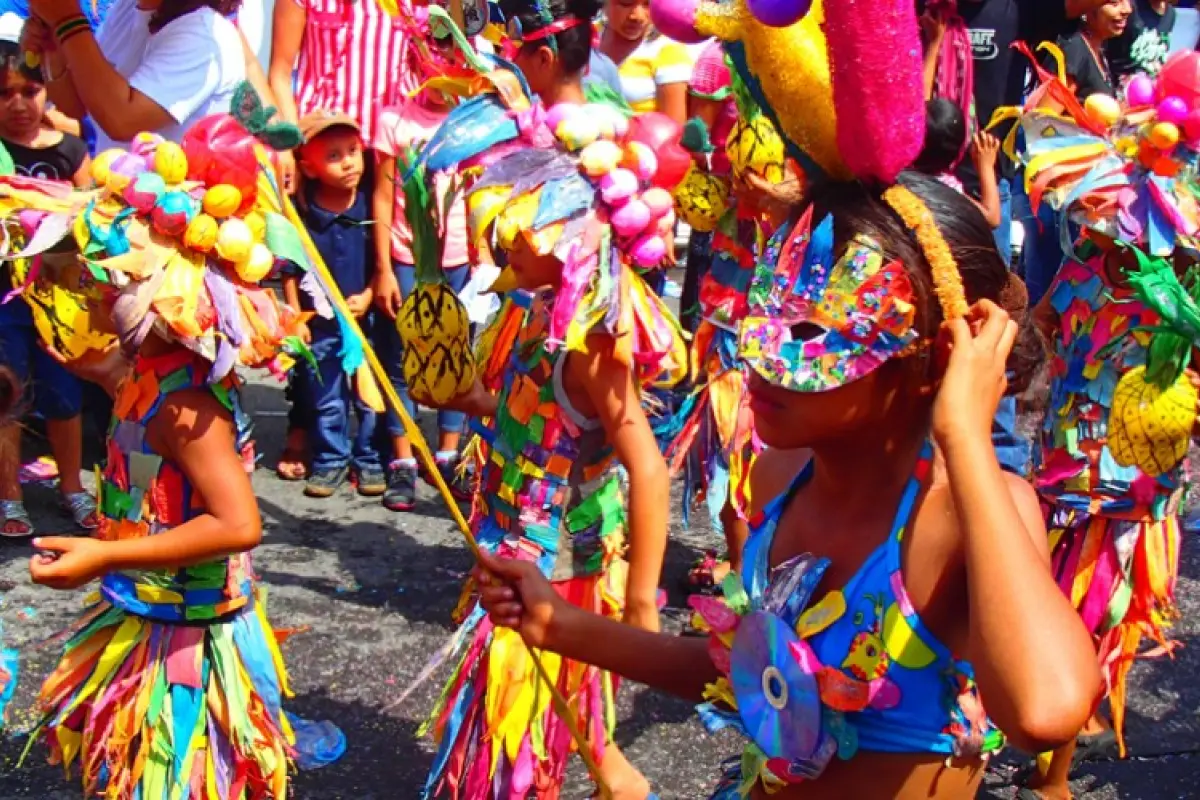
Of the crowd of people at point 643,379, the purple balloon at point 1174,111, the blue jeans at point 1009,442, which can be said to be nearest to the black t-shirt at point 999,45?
the crowd of people at point 643,379

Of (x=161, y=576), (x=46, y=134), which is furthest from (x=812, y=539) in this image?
(x=46, y=134)

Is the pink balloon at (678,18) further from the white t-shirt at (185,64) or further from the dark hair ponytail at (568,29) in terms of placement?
the white t-shirt at (185,64)

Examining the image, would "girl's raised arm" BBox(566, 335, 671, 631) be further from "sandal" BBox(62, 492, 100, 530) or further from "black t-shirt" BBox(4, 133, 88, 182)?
"black t-shirt" BBox(4, 133, 88, 182)

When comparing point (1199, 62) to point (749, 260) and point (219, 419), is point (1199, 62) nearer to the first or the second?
point (749, 260)

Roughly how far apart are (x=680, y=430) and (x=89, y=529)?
2.35 meters

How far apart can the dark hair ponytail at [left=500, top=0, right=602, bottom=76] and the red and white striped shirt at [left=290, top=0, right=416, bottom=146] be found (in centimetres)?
219

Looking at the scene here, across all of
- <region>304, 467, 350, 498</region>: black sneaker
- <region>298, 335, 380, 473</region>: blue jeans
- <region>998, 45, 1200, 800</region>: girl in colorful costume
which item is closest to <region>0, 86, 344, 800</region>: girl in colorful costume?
<region>998, 45, 1200, 800</region>: girl in colorful costume

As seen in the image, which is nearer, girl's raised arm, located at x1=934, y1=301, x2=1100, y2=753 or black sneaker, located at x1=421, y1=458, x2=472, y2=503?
girl's raised arm, located at x1=934, y1=301, x2=1100, y2=753

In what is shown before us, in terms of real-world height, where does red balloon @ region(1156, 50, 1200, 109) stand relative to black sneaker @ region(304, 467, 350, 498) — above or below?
above

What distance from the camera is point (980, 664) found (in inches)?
67.3

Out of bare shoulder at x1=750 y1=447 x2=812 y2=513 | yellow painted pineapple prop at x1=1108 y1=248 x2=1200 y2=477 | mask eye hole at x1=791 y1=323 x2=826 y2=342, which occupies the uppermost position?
mask eye hole at x1=791 y1=323 x2=826 y2=342

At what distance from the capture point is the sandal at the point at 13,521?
5.22 metres

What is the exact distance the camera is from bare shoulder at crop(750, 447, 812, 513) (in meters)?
2.28

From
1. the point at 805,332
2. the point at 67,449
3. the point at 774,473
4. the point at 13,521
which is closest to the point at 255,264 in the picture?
the point at 774,473
